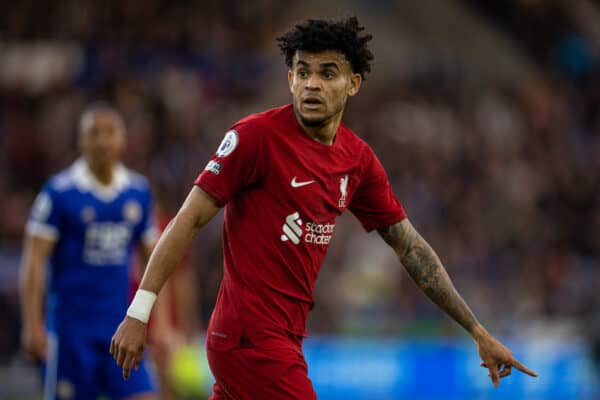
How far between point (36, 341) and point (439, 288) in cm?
309

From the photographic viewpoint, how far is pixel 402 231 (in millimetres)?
5258

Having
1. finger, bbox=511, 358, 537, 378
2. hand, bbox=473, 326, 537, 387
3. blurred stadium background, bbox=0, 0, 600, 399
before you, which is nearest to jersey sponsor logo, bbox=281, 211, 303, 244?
hand, bbox=473, 326, 537, 387

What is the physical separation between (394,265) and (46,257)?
32.1ft

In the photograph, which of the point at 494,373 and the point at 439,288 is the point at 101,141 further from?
the point at 494,373

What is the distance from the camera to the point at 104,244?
280 inches

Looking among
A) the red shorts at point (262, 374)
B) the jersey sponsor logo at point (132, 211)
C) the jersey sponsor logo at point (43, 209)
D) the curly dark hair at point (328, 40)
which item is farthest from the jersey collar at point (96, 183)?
the red shorts at point (262, 374)

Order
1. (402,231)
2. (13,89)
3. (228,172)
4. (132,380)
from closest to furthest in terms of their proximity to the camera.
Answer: (228,172), (402,231), (132,380), (13,89)

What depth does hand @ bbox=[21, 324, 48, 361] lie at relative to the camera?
697 centimetres

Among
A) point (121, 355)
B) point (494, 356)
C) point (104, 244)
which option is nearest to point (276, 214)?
point (121, 355)

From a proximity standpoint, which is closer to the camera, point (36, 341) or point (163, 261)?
point (163, 261)

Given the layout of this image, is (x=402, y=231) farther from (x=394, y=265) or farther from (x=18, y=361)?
(x=394, y=265)

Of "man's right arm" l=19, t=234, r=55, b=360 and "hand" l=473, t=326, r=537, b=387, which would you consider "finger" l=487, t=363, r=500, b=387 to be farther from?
"man's right arm" l=19, t=234, r=55, b=360

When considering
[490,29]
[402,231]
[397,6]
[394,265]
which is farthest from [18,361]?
[490,29]

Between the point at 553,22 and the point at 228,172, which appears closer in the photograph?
the point at 228,172
